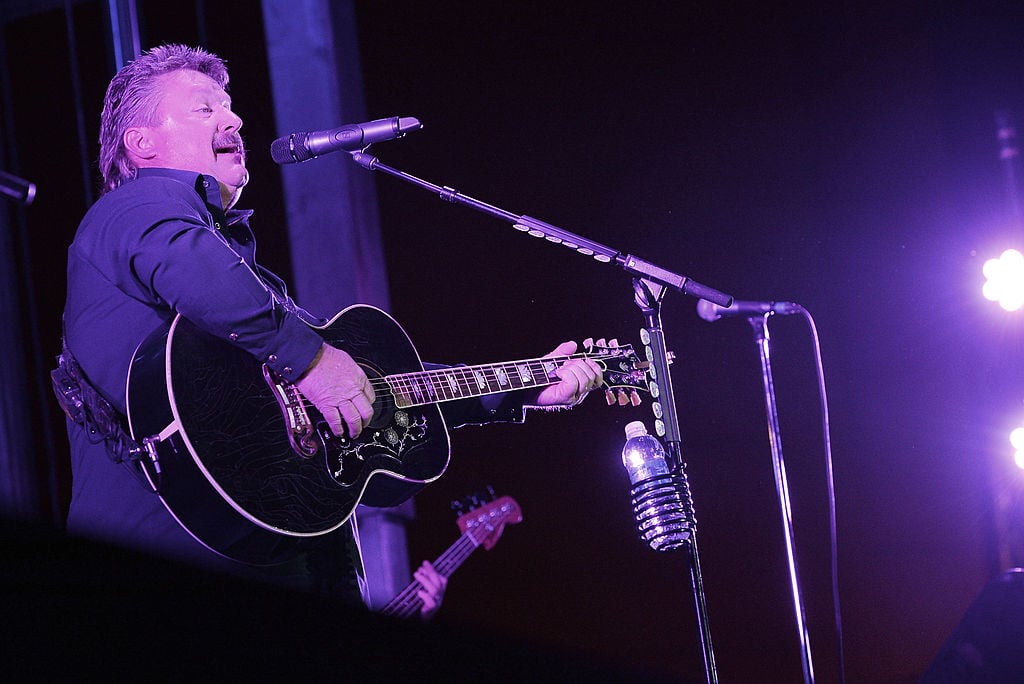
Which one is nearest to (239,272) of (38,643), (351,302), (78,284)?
(78,284)

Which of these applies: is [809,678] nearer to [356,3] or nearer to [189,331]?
[189,331]

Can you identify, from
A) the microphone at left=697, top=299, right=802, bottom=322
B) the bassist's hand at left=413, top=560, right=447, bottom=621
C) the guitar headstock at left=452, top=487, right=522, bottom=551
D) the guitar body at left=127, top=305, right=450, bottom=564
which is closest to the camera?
the guitar body at left=127, top=305, right=450, bottom=564

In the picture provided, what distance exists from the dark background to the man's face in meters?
0.11

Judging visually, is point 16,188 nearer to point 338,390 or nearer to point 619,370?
point 338,390

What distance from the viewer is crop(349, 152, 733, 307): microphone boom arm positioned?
2.05m

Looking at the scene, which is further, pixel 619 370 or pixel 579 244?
pixel 619 370

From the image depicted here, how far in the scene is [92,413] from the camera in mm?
1601

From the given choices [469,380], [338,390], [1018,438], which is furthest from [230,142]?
[1018,438]

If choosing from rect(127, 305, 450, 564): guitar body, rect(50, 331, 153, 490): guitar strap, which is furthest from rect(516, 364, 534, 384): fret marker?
rect(50, 331, 153, 490): guitar strap

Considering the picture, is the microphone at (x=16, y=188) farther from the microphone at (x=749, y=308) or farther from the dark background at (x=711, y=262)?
the microphone at (x=749, y=308)

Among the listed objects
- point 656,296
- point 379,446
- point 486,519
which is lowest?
point 486,519

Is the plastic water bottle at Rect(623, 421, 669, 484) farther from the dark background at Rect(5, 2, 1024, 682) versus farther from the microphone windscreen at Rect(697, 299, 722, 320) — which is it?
the microphone windscreen at Rect(697, 299, 722, 320)

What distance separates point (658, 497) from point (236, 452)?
903 millimetres

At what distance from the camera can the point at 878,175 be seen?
288cm
